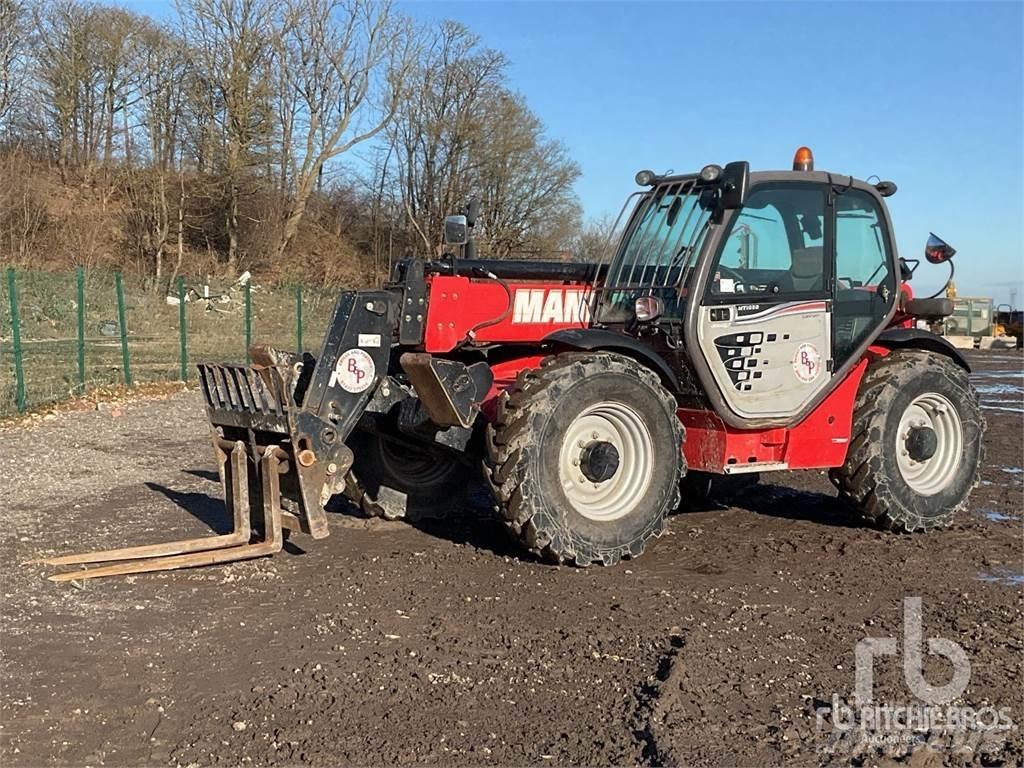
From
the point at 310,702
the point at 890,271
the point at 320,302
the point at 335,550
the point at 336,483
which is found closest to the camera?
the point at 310,702

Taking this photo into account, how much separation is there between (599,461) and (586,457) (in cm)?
8

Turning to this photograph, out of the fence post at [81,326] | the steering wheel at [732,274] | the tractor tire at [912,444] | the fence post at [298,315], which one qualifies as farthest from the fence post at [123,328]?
the tractor tire at [912,444]

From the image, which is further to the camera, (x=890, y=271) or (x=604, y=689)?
(x=890, y=271)

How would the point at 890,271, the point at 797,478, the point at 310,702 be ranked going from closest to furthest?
the point at 310,702 < the point at 890,271 < the point at 797,478

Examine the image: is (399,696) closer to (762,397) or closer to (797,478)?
(762,397)

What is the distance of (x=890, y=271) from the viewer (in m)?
A: 6.89

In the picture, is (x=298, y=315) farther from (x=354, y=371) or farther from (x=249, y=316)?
(x=354, y=371)

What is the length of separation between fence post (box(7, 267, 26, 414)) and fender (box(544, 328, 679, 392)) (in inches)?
357

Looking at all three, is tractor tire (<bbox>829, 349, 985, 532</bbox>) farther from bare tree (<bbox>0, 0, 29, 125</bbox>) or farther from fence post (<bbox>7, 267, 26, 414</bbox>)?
bare tree (<bbox>0, 0, 29, 125</bbox>)

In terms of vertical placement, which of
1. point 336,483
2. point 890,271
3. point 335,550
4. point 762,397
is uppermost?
point 890,271

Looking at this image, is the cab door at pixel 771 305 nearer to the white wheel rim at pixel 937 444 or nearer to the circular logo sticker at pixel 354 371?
the white wheel rim at pixel 937 444

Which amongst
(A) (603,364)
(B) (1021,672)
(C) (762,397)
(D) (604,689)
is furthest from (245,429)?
(B) (1021,672)

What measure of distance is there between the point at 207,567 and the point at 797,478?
5586 millimetres

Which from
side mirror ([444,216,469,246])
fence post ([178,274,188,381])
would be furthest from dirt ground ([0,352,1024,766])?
fence post ([178,274,188,381])
